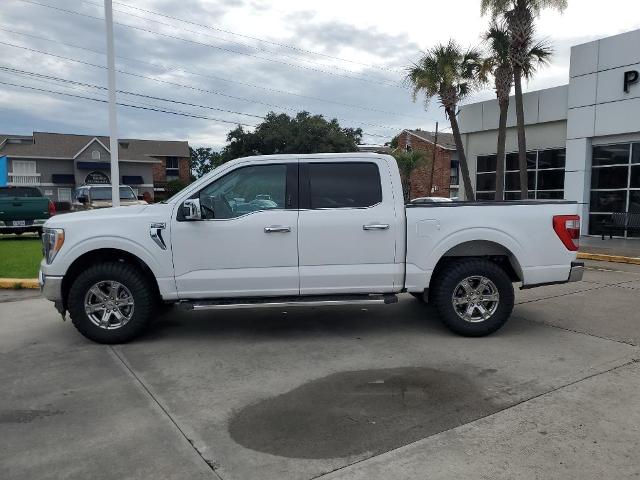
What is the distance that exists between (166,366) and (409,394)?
89.4 inches

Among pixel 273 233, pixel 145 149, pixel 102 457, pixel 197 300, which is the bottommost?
pixel 102 457

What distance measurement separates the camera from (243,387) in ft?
14.1

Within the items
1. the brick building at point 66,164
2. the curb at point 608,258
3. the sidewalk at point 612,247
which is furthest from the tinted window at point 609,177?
the brick building at point 66,164

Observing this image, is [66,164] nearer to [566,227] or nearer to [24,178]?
[24,178]

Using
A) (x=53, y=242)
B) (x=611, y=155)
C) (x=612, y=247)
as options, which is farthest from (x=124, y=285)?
(x=611, y=155)

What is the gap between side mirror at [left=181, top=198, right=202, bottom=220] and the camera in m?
5.21

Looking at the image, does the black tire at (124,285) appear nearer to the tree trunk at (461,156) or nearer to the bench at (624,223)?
the bench at (624,223)

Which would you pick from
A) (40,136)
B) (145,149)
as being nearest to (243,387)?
(40,136)

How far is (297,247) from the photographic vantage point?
17.7 ft

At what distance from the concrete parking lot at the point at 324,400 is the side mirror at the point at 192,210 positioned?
137 cm

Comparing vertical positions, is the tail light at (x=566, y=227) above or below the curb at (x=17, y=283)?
above

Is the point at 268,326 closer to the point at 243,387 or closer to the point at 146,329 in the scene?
the point at 146,329

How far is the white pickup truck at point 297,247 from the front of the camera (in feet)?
17.6

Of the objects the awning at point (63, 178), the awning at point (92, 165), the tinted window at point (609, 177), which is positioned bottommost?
the tinted window at point (609, 177)
